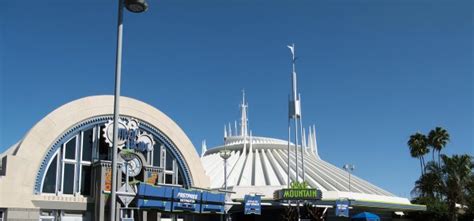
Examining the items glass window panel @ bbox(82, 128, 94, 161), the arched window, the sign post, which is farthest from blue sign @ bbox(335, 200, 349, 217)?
glass window panel @ bbox(82, 128, 94, 161)

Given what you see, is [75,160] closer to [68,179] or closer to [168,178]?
[68,179]

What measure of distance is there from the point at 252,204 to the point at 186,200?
6.04 m

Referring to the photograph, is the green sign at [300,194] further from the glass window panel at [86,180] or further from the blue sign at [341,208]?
the glass window panel at [86,180]

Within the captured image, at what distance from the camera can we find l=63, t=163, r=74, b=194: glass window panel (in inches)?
1166

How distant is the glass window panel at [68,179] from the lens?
2961 centimetres

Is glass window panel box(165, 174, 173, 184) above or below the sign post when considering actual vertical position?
above

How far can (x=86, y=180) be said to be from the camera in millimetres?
30531

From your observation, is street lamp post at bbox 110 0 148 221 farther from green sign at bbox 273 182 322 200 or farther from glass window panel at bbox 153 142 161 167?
green sign at bbox 273 182 322 200

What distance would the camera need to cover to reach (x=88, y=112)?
30578 mm

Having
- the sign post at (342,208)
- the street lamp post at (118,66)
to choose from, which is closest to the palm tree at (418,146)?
the sign post at (342,208)

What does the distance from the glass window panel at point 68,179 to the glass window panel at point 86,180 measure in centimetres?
64

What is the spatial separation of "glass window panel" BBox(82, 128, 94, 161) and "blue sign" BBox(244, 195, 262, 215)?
11249 mm

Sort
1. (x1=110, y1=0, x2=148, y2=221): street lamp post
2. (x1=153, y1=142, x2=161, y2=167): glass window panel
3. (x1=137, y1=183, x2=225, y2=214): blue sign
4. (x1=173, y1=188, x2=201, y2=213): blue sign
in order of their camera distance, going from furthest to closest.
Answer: (x1=153, y1=142, x2=161, y2=167): glass window panel < (x1=173, y1=188, x2=201, y2=213): blue sign < (x1=137, y1=183, x2=225, y2=214): blue sign < (x1=110, y1=0, x2=148, y2=221): street lamp post

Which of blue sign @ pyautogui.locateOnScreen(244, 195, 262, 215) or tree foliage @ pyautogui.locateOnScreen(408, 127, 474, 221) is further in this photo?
tree foliage @ pyautogui.locateOnScreen(408, 127, 474, 221)
